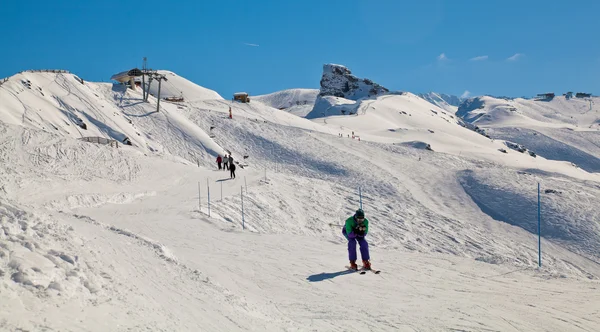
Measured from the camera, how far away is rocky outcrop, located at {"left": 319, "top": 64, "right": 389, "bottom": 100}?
119m

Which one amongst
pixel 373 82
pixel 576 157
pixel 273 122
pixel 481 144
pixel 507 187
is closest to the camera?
pixel 507 187

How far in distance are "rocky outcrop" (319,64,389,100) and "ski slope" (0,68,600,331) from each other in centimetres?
6082

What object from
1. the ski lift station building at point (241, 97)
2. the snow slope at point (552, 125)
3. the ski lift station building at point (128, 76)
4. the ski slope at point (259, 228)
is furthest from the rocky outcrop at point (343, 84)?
the ski lift station building at point (128, 76)

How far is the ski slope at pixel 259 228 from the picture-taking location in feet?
26.1

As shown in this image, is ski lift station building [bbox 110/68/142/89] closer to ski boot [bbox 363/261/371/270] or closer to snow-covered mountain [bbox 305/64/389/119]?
ski boot [bbox 363/261/371/270]

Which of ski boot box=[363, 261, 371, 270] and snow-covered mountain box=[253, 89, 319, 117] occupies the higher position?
snow-covered mountain box=[253, 89, 319, 117]

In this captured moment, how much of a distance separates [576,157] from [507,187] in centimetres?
6918

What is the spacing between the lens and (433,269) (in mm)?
12664

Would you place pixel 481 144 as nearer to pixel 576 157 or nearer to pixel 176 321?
pixel 576 157

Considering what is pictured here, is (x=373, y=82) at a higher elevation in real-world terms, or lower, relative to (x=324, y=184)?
higher

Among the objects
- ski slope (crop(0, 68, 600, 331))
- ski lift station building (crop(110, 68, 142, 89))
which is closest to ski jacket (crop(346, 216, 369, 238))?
ski slope (crop(0, 68, 600, 331))

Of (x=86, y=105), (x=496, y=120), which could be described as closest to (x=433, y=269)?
(x=86, y=105)

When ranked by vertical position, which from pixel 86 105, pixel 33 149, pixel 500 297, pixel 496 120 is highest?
pixel 496 120

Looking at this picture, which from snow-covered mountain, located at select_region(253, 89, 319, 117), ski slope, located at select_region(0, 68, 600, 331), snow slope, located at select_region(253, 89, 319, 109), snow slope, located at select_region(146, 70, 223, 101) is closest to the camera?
ski slope, located at select_region(0, 68, 600, 331)
